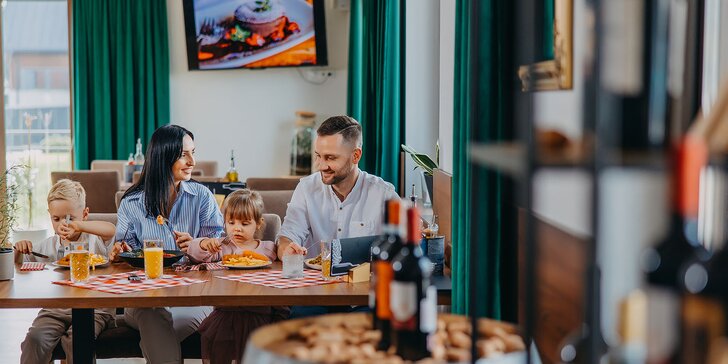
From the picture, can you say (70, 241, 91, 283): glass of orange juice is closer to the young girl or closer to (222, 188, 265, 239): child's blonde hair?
the young girl

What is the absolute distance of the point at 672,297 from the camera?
0.93 m

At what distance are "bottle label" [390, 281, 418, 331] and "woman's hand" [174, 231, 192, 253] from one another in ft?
6.69

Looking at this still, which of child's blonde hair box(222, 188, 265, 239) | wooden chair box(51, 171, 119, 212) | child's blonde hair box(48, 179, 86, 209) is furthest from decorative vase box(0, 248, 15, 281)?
wooden chair box(51, 171, 119, 212)

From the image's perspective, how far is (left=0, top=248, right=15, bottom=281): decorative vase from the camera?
2916mm

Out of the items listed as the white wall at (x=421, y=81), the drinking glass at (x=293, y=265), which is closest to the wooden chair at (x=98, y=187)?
the white wall at (x=421, y=81)

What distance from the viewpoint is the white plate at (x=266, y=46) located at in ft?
25.8

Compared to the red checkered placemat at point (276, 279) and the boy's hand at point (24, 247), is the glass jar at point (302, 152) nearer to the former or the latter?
the boy's hand at point (24, 247)

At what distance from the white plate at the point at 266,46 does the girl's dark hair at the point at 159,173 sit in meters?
4.36

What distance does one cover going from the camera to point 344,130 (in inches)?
143

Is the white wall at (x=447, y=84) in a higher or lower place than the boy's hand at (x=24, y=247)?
higher

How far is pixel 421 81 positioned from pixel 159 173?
2.01 meters

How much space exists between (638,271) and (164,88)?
6829mm

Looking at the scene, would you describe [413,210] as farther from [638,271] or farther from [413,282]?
[638,271]

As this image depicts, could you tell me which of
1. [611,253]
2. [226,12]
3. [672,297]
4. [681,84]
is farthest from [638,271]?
[226,12]
